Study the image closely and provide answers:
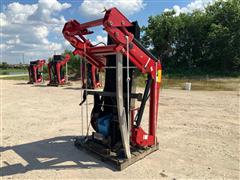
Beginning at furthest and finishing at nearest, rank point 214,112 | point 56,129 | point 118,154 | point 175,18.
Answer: point 175,18, point 214,112, point 56,129, point 118,154

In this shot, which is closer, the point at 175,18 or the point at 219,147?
the point at 219,147

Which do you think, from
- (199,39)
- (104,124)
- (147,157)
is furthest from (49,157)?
(199,39)

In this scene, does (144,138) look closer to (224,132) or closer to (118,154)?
(118,154)

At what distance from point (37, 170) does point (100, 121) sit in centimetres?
118

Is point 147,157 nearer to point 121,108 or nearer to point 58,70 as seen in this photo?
point 121,108

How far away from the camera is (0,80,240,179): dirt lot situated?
142 inches

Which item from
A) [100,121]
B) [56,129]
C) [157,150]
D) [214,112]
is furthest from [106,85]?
[214,112]

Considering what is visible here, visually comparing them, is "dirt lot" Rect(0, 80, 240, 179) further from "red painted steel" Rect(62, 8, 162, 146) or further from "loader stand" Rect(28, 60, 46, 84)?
"loader stand" Rect(28, 60, 46, 84)

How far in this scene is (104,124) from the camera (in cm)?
412

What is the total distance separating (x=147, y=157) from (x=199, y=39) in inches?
1175

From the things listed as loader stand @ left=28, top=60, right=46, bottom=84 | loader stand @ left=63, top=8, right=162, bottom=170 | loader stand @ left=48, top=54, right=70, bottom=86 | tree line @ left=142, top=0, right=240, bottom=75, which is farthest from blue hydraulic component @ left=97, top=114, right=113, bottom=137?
tree line @ left=142, top=0, right=240, bottom=75

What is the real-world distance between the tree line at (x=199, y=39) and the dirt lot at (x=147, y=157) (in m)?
22.9

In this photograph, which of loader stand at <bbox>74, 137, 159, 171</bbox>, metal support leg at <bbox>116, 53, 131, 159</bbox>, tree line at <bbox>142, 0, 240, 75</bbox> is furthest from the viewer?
tree line at <bbox>142, 0, 240, 75</bbox>

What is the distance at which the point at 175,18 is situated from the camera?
1303 inches
